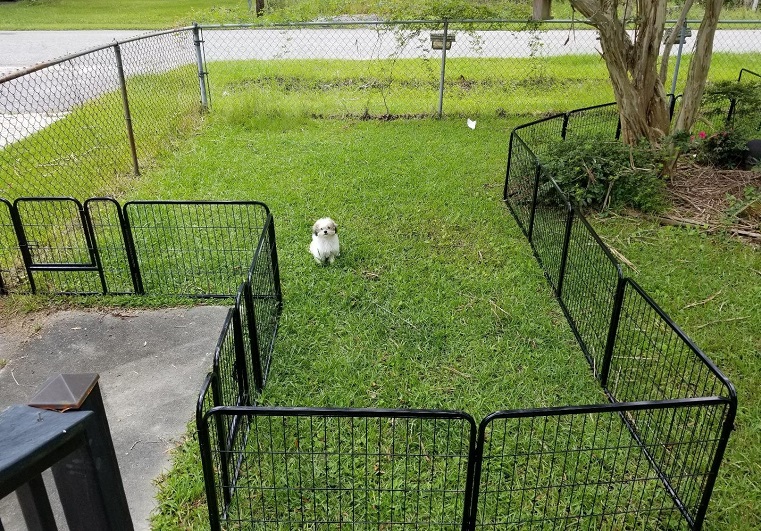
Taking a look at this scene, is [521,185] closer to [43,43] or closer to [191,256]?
[191,256]

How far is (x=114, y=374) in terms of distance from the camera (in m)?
3.91

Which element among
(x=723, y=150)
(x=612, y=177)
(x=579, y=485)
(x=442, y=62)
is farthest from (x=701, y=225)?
(x=442, y=62)

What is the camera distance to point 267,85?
438 inches

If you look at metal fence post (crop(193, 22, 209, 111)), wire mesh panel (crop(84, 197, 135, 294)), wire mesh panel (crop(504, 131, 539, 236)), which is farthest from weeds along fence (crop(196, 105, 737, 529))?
metal fence post (crop(193, 22, 209, 111))

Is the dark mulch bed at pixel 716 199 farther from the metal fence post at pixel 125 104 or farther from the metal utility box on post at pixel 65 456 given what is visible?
the metal utility box on post at pixel 65 456

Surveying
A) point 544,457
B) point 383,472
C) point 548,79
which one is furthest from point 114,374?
point 548,79

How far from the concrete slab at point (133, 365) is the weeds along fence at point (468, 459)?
1.23 feet

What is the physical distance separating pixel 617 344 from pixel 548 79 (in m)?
8.65

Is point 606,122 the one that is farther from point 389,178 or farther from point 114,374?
point 114,374

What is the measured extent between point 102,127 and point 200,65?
210 centimetres

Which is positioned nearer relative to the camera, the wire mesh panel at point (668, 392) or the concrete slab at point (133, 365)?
the wire mesh panel at point (668, 392)

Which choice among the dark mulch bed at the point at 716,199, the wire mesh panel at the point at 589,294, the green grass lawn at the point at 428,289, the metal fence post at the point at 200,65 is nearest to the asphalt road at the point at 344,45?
the metal fence post at the point at 200,65

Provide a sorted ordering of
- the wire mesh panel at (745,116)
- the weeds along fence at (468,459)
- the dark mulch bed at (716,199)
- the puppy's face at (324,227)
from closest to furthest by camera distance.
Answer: the weeds along fence at (468,459)
the puppy's face at (324,227)
the dark mulch bed at (716,199)
the wire mesh panel at (745,116)

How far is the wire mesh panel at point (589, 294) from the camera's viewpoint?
4156 mm
